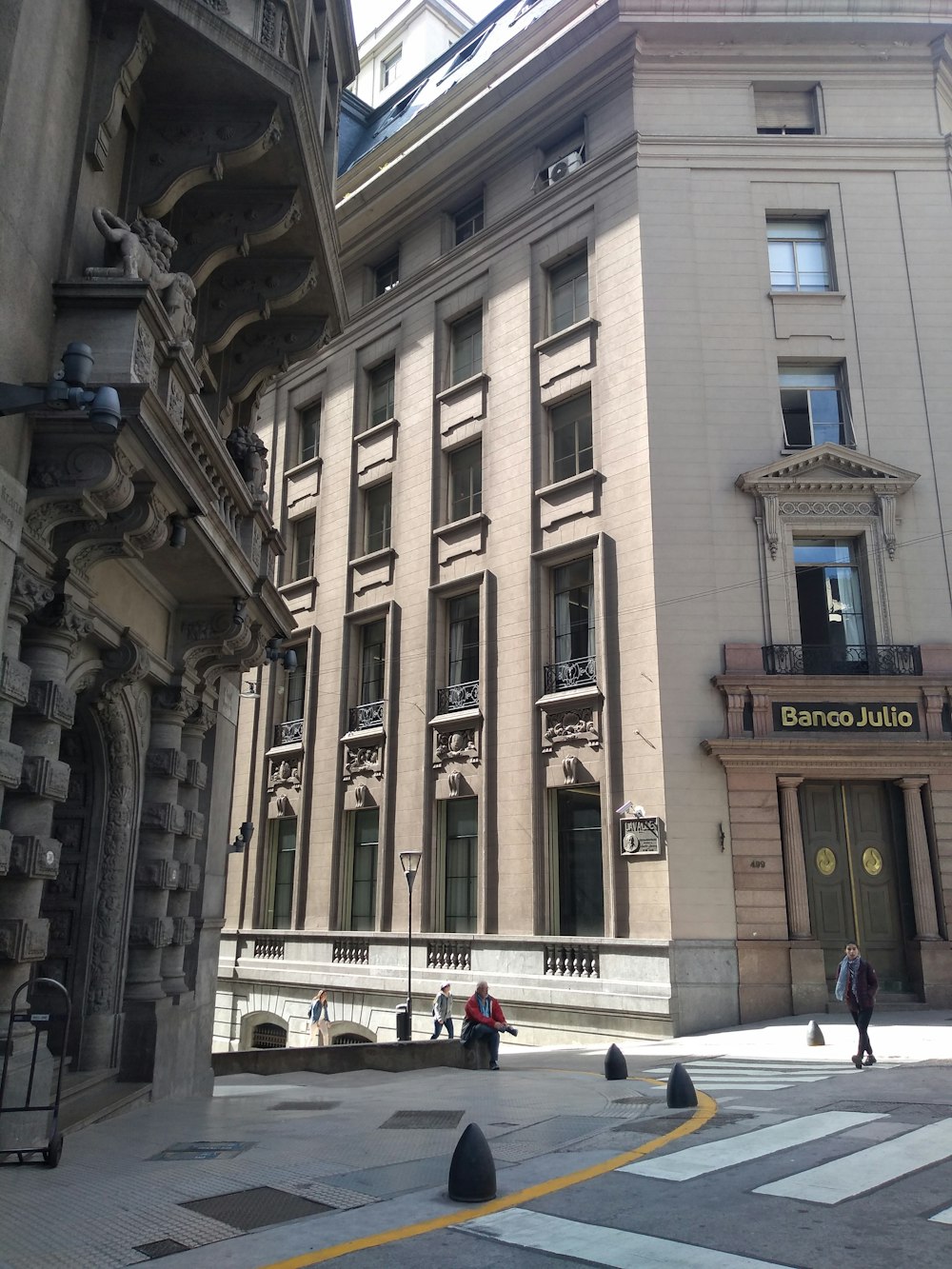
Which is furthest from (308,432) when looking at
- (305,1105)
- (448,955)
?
(305,1105)

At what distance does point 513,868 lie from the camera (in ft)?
74.6

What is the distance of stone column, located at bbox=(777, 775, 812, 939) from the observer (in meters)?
19.8

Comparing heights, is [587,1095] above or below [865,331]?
below

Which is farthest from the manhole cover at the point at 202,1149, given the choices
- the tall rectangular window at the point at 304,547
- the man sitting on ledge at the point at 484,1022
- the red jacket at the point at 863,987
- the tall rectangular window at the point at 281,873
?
the tall rectangular window at the point at 304,547

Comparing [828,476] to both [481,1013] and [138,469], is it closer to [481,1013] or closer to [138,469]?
[481,1013]

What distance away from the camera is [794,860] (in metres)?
20.1

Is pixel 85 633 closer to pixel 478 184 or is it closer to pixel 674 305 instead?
pixel 674 305

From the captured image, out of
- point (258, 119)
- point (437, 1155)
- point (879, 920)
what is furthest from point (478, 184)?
point (437, 1155)

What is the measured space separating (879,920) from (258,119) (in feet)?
59.5

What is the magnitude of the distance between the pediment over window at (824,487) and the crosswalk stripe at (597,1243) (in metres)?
17.4

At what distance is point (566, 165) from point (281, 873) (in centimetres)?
2091

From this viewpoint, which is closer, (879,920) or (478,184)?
(879,920)

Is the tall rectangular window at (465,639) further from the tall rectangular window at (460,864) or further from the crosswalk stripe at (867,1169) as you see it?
the crosswalk stripe at (867,1169)

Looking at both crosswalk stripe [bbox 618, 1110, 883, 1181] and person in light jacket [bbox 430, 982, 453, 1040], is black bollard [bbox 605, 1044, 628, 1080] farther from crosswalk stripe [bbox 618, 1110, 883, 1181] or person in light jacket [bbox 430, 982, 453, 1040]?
person in light jacket [bbox 430, 982, 453, 1040]
